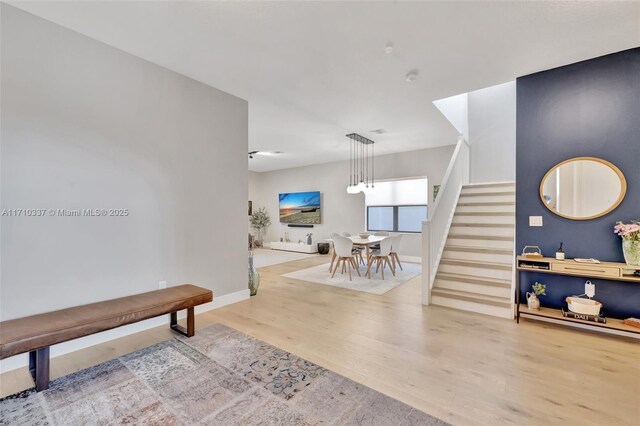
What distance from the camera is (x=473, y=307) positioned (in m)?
3.56

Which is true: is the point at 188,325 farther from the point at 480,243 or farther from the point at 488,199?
the point at 488,199

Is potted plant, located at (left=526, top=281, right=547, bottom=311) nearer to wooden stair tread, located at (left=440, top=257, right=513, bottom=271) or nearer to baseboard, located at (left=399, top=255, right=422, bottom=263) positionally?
wooden stair tread, located at (left=440, top=257, right=513, bottom=271)

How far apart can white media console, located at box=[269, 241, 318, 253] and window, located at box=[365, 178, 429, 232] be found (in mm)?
1951

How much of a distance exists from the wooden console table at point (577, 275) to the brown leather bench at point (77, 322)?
3.55m

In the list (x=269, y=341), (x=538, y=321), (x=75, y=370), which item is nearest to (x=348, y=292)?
(x=269, y=341)

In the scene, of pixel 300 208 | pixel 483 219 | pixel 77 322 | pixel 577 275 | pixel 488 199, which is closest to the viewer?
pixel 77 322

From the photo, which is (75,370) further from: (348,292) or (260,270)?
(260,270)

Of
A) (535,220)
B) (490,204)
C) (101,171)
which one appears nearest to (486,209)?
(490,204)

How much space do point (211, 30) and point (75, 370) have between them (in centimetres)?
309

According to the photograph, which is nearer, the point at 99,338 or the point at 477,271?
the point at 99,338

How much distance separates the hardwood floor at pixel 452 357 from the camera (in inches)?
71.7

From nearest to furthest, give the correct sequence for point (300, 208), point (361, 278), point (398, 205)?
point (361, 278) < point (398, 205) < point (300, 208)

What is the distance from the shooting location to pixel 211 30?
8.15ft

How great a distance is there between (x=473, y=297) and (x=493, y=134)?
14.1 feet
